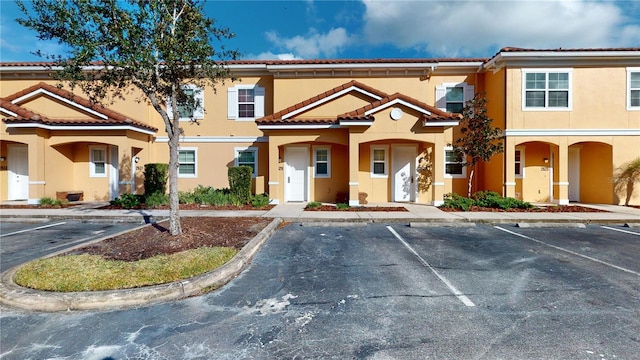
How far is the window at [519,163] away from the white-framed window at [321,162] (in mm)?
9221

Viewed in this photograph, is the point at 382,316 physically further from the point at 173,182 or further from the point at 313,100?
the point at 313,100

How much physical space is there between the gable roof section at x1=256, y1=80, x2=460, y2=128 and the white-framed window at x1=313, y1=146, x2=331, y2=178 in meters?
1.63

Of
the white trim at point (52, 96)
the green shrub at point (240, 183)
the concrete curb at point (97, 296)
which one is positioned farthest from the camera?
the white trim at point (52, 96)

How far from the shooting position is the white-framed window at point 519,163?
14.4 metres

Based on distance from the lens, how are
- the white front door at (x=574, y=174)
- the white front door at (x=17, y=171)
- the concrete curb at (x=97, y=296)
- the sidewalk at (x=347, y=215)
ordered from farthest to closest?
the white front door at (x=17, y=171) < the white front door at (x=574, y=174) < the sidewalk at (x=347, y=215) < the concrete curb at (x=97, y=296)

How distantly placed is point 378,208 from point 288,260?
6.83 meters

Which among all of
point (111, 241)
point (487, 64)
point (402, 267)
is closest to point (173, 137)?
point (111, 241)

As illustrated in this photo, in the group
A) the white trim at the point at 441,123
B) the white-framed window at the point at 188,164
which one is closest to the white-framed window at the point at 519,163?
the white trim at the point at 441,123

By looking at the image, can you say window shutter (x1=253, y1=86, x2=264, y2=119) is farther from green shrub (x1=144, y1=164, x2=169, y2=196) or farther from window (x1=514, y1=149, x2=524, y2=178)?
window (x1=514, y1=149, x2=524, y2=178)

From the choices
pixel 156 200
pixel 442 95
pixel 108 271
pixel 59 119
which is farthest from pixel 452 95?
pixel 59 119

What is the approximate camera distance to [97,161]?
1527 centimetres

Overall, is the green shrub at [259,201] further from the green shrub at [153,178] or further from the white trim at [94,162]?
the white trim at [94,162]

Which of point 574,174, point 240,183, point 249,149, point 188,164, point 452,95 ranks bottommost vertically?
point 240,183

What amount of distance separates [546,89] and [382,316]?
577 inches
